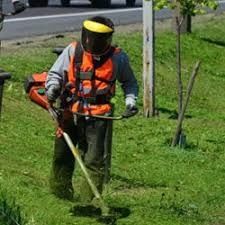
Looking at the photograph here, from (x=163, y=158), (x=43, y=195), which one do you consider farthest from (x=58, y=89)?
(x=163, y=158)

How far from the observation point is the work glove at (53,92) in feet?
25.4

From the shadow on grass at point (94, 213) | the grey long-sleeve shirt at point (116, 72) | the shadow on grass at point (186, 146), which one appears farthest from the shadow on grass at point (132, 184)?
the shadow on grass at point (186, 146)

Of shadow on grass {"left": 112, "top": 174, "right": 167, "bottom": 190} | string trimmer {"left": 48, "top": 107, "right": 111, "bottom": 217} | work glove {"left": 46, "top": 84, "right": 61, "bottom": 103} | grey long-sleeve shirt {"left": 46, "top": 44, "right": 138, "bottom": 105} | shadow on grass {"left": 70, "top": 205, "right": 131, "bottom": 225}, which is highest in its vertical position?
grey long-sleeve shirt {"left": 46, "top": 44, "right": 138, "bottom": 105}

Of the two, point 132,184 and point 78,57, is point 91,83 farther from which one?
point 132,184

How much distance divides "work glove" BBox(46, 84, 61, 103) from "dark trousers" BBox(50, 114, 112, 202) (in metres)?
0.27

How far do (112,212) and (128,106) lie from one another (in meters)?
0.91

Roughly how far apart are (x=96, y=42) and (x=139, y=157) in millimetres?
3708

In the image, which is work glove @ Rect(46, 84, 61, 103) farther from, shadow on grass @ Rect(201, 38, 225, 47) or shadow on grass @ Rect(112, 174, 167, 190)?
shadow on grass @ Rect(201, 38, 225, 47)

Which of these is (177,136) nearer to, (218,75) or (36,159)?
(36,159)

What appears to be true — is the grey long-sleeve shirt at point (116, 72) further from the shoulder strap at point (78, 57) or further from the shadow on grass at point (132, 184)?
the shadow on grass at point (132, 184)

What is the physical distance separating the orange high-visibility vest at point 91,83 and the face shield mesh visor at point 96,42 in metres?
0.06

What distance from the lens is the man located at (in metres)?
7.74

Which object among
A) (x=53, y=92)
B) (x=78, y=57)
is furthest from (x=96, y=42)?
(x=53, y=92)

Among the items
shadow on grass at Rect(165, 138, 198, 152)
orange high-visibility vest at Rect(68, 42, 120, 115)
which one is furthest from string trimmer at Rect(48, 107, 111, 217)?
shadow on grass at Rect(165, 138, 198, 152)
